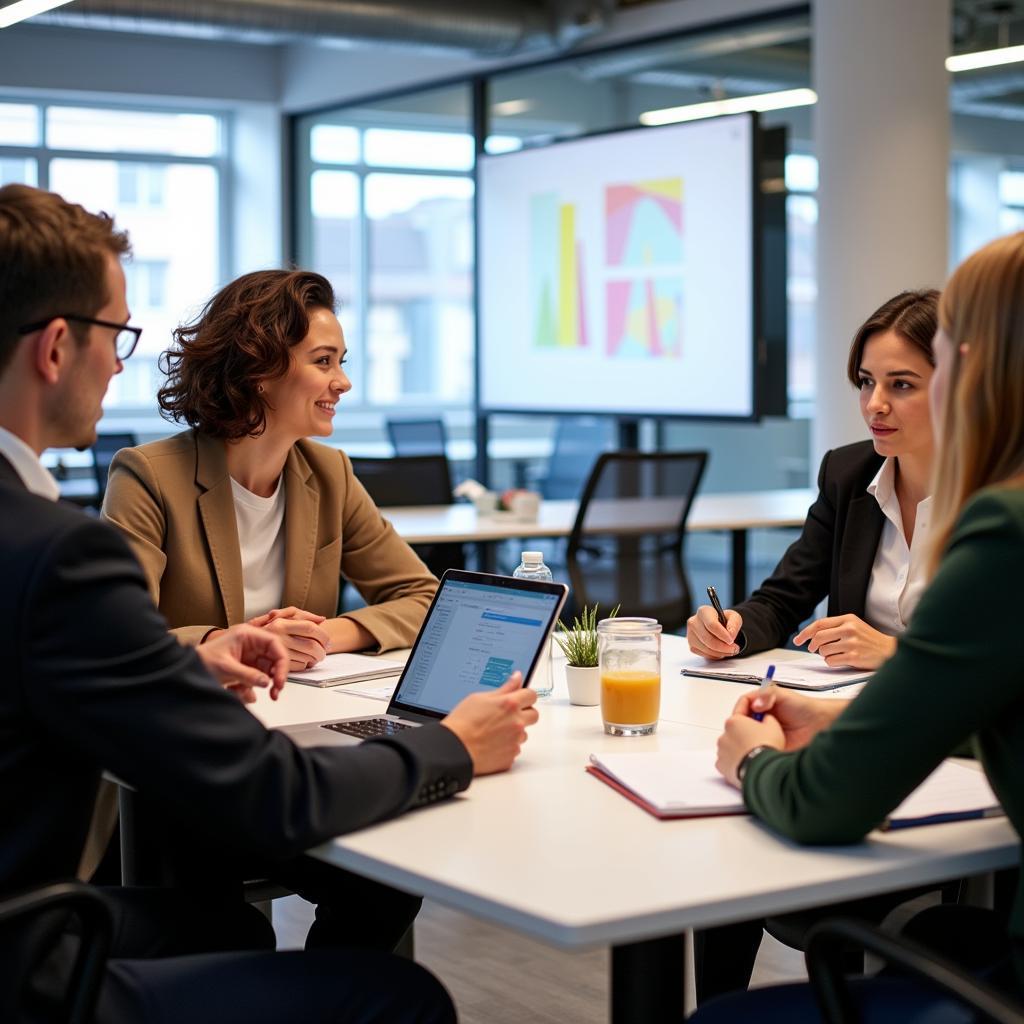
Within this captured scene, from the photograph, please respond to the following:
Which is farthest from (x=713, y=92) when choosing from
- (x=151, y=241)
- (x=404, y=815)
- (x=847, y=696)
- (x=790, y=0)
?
(x=404, y=815)

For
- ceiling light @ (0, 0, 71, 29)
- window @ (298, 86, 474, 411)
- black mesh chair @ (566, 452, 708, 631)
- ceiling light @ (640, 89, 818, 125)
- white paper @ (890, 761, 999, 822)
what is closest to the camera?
white paper @ (890, 761, 999, 822)

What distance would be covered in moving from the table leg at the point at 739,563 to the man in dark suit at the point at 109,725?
154 inches

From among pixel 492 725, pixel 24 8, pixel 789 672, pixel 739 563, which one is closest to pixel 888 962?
pixel 492 725

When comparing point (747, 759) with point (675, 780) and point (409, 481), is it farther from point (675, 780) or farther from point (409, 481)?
point (409, 481)

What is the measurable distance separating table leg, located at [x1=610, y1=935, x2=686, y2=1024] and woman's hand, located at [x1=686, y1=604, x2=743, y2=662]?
1.10 m

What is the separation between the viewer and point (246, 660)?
1993mm

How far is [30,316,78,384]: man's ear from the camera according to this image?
1455 mm

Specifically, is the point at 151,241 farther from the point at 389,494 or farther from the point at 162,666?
the point at 162,666

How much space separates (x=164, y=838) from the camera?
2.14 m

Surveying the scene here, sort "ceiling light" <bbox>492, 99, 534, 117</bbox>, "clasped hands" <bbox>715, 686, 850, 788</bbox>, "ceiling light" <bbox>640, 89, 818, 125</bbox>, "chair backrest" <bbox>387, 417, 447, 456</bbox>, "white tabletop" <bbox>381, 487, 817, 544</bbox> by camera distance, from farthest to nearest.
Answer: "ceiling light" <bbox>492, 99, 534, 117</bbox>, "chair backrest" <bbox>387, 417, 447, 456</bbox>, "ceiling light" <bbox>640, 89, 818, 125</bbox>, "white tabletop" <bbox>381, 487, 817, 544</bbox>, "clasped hands" <bbox>715, 686, 850, 788</bbox>

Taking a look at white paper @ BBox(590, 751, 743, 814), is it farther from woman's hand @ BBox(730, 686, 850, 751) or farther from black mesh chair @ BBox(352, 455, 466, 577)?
black mesh chair @ BBox(352, 455, 466, 577)

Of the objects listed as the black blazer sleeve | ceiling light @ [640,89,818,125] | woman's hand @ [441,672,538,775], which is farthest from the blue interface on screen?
ceiling light @ [640,89,818,125]

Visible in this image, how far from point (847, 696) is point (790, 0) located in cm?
510

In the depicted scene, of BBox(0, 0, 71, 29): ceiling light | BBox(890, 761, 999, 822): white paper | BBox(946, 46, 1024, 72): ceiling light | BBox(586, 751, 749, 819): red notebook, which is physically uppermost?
BBox(0, 0, 71, 29): ceiling light
